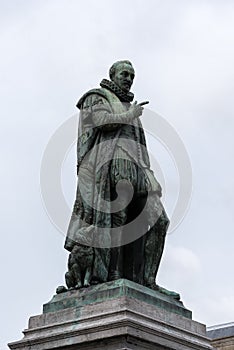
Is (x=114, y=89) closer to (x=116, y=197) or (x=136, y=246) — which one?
(x=116, y=197)

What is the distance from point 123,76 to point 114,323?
4.93m

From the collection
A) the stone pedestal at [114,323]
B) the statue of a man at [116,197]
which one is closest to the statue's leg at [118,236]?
the statue of a man at [116,197]

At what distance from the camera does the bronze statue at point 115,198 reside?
41.7 ft

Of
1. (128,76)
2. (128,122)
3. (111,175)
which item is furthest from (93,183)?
(128,76)

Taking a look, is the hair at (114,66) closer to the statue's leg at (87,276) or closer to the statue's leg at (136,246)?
the statue's leg at (136,246)

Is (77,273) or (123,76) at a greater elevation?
(123,76)

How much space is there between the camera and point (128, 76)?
1407cm

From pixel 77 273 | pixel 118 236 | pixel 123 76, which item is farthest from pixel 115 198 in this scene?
pixel 123 76

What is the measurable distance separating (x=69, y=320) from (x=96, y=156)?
3.02 metres

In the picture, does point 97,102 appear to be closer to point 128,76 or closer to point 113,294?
point 128,76

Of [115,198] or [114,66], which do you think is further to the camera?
[114,66]

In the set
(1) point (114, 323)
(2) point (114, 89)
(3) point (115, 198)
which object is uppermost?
(2) point (114, 89)

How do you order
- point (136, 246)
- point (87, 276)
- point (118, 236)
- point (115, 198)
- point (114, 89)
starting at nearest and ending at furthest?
point (87, 276)
point (118, 236)
point (115, 198)
point (136, 246)
point (114, 89)

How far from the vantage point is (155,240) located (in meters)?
13.2
